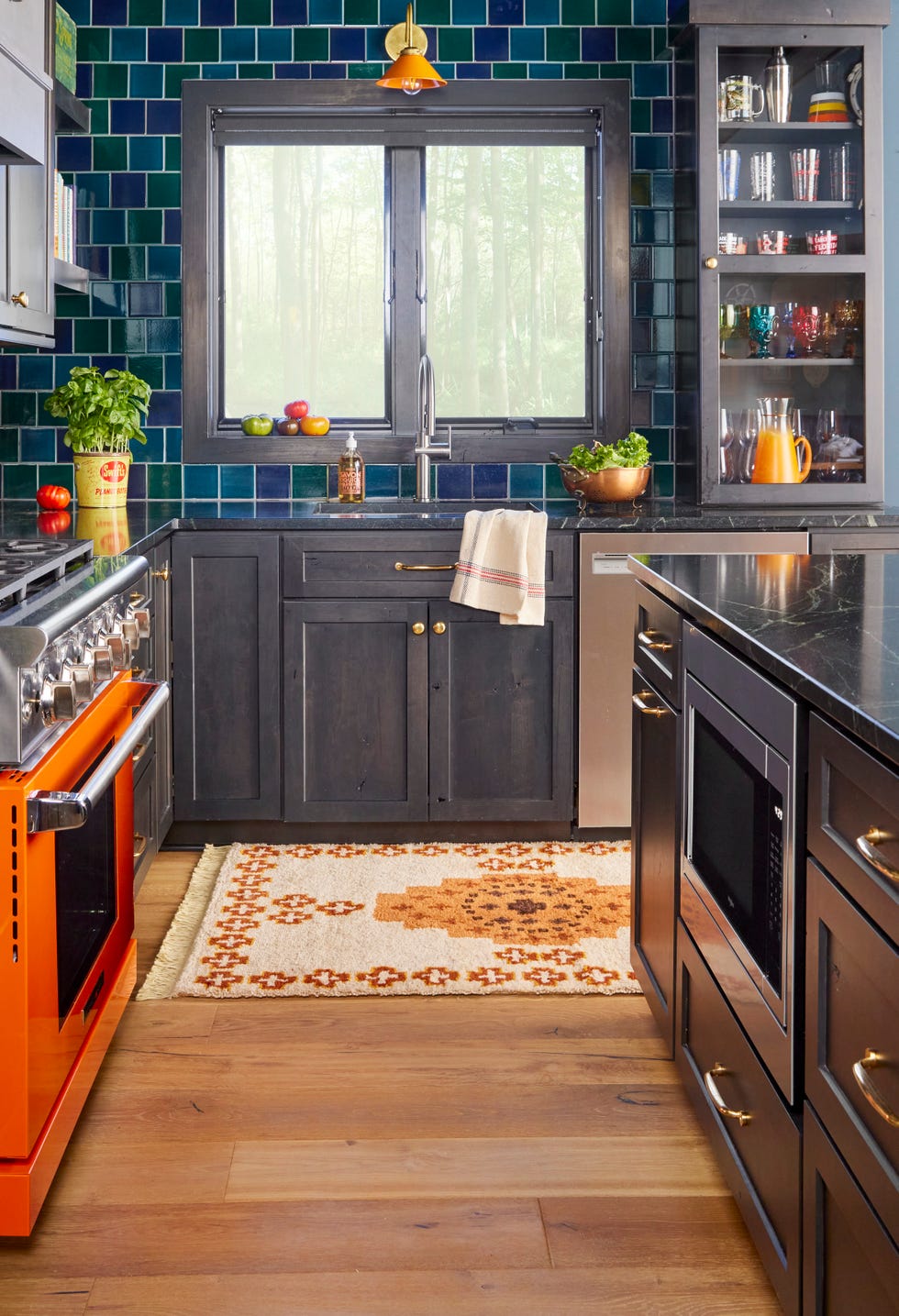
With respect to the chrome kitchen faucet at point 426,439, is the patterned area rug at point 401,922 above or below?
below

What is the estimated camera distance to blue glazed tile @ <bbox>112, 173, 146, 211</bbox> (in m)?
4.06

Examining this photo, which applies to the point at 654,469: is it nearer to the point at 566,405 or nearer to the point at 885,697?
the point at 566,405

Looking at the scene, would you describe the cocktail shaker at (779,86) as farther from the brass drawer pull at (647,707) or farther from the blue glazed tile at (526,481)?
the brass drawer pull at (647,707)

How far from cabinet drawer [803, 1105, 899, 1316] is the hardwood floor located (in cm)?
33

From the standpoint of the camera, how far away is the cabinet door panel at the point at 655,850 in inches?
88.4

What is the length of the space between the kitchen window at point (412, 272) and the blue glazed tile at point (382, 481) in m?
0.04

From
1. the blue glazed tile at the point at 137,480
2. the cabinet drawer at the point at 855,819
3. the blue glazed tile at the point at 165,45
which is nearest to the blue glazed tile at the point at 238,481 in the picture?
the blue glazed tile at the point at 137,480

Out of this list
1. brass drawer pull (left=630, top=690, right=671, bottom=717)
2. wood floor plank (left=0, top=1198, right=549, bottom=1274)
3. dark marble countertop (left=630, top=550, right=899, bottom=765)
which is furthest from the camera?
brass drawer pull (left=630, top=690, right=671, bottom=717)

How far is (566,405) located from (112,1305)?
3114 mm

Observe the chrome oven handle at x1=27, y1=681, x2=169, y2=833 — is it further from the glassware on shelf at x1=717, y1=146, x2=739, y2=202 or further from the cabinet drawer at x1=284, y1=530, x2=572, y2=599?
the glassware on shelf at x1=717, y1=146, x2=739, y2=202

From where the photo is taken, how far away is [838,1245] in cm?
139

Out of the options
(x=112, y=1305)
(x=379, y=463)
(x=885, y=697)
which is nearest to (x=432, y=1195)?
(x=112, y=1305)

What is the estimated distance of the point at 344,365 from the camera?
13.9 feet

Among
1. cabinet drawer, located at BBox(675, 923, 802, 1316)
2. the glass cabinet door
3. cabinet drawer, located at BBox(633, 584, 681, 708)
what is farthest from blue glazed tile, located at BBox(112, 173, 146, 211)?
cabinet drawer, located at BBox(675, 923, 802, 1316)
